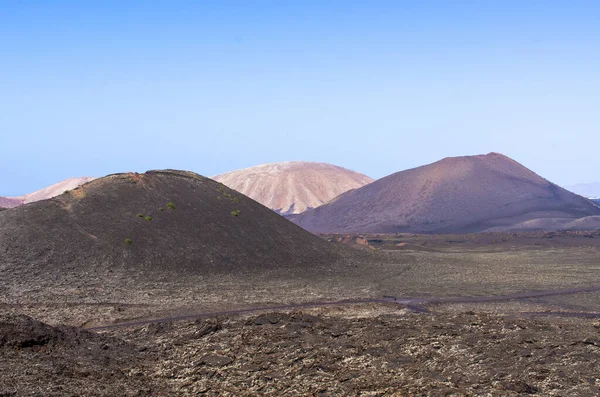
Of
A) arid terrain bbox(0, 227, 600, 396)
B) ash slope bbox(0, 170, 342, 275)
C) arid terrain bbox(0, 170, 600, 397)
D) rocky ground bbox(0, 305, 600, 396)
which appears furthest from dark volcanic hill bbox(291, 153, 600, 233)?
rocky ground bbox(0, 305, 600, 396)

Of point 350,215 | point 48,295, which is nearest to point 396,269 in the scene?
point 48,295

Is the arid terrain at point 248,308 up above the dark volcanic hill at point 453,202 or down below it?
below

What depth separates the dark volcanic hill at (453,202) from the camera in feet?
406

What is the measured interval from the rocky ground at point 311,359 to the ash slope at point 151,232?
18663 millimetres

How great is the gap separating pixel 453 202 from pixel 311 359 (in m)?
119

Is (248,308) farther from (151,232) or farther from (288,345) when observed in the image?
(151,232)

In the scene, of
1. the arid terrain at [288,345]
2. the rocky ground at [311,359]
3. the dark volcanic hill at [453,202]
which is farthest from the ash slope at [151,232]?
the dark volcanic hill at [453,202]

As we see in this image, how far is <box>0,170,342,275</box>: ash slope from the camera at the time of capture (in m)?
38.4

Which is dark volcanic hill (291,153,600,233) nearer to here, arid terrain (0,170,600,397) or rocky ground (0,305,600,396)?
arid terrain (0,170,600,397)

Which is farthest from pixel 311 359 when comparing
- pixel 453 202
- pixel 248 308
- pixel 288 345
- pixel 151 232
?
pixel 453 202

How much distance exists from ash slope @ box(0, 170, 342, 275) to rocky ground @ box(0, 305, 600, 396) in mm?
18663

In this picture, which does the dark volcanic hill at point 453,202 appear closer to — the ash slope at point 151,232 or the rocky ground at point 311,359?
the ash slope at point 151,232

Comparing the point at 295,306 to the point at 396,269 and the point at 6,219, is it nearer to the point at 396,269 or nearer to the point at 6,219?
the point at 396,269

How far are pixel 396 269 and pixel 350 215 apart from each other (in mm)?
93028
